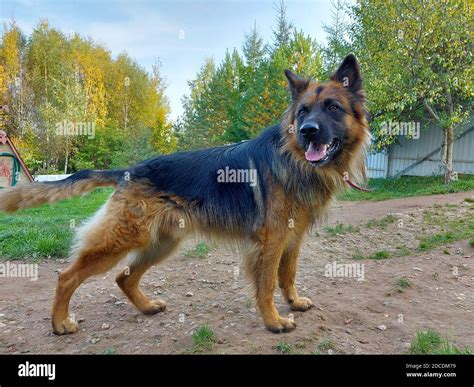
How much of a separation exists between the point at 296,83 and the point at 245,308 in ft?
8.72

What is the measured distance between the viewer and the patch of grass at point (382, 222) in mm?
8000

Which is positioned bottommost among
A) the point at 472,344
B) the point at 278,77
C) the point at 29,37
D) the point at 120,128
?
the point at 472,344

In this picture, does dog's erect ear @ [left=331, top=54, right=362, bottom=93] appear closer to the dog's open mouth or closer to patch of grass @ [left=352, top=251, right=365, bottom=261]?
the dog's open mouth

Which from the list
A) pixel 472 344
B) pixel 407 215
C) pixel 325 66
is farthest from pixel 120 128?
pixel 472 344

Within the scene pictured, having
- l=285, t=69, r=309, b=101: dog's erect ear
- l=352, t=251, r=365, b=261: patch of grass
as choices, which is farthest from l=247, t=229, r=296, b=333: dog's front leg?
l=352, t=251, r=365, b=261: patch of grass

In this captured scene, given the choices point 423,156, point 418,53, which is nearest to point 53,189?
point 418,53

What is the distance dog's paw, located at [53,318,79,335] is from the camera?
3656 millimetres

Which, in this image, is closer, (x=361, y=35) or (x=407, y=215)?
(x=407, y=215)

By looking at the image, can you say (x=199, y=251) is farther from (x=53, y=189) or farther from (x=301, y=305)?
(x=53, y=189)

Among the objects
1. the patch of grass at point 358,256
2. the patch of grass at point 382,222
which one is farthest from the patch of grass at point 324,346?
the patch of grass at point 382,222

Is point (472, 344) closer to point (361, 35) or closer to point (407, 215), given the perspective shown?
point (407, 215)

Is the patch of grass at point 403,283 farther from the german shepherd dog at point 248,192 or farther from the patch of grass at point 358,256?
the german shepherd dog at point 248,192

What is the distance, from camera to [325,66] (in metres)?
18.4

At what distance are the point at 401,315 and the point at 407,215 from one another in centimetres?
517
